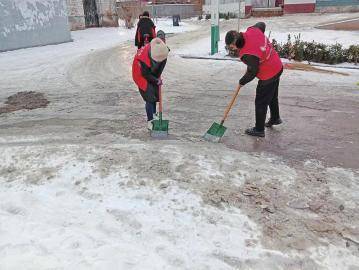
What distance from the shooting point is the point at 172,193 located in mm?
3729

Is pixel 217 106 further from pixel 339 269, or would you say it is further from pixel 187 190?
pixel 339 269

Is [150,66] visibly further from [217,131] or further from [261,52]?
[261,52]

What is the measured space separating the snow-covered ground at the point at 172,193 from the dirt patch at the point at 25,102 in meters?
0.33

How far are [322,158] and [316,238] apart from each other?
5.33 feet

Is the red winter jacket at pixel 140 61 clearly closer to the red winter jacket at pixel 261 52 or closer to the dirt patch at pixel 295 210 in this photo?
the red winter jacket at pixel 261 52

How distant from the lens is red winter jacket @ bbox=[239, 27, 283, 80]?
14.7 ft

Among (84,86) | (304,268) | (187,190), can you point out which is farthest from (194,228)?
(84,86)

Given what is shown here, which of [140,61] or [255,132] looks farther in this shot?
[255,132]

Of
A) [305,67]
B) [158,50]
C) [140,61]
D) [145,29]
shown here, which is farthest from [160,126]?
[305,67]

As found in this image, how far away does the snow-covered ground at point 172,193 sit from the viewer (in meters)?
2.97

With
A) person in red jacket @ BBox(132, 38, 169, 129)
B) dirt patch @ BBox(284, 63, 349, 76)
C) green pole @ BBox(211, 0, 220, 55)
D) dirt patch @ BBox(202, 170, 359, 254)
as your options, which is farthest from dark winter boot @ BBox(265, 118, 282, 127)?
green pole @ BBox(211, 0, 220, 55)

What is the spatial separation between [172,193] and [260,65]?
2.13m

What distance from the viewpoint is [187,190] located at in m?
3.77

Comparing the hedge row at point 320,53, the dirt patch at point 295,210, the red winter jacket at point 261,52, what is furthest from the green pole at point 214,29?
the dirt patch at point 295,210
